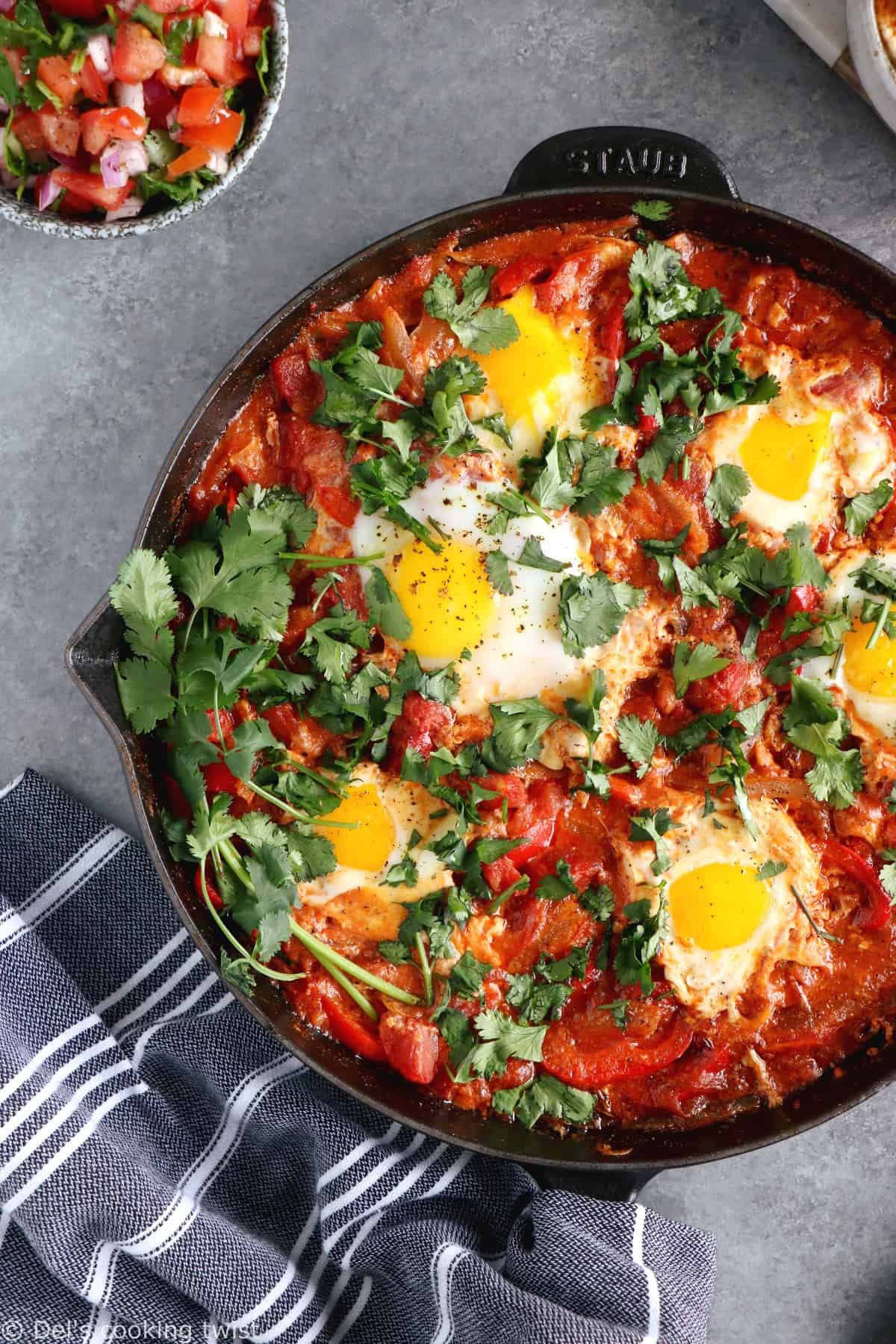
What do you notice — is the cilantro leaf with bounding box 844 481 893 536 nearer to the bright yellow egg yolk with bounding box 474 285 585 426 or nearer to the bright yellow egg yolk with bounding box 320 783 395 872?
the bright yellow egg yolk with bounding box 474 285 585 426

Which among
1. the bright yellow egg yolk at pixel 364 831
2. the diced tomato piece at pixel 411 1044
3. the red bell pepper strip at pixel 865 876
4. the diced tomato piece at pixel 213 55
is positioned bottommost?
the red bell pepper strip at pixel 865 876

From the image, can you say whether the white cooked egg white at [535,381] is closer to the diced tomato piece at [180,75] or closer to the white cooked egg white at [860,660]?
the white cooked egg white at [860,660]

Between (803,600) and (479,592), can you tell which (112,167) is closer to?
(479,592)

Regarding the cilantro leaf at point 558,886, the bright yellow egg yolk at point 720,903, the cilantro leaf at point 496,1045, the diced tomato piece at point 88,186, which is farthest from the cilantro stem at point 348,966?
the diced tomato piece at point 88,186

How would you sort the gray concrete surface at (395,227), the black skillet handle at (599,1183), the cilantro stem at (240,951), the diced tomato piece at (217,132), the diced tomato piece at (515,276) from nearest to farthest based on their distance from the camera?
the cilantro stem at (240,951) < the diced tomato piece at (217,132) < the diced tomato piece at (515,276) < the black skillet handle at (599,1183) < the gray concrete surface at (395,227)

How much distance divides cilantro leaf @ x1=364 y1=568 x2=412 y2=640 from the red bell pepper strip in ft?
5.83

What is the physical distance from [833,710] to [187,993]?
2763 millimetres

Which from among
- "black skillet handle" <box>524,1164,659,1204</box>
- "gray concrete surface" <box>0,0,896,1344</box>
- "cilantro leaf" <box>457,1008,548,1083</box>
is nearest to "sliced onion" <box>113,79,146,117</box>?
"gray concrete surface" <box>0,0,896,1344</box>

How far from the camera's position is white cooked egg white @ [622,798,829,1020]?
422cm

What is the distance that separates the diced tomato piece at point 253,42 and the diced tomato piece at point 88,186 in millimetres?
649

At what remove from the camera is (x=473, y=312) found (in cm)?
421

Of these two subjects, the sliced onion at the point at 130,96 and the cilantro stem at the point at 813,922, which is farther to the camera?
the cilantro stem at the point at 813,922

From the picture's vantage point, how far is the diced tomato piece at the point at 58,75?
400 cm

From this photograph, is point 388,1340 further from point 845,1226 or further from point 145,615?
point 145,615
